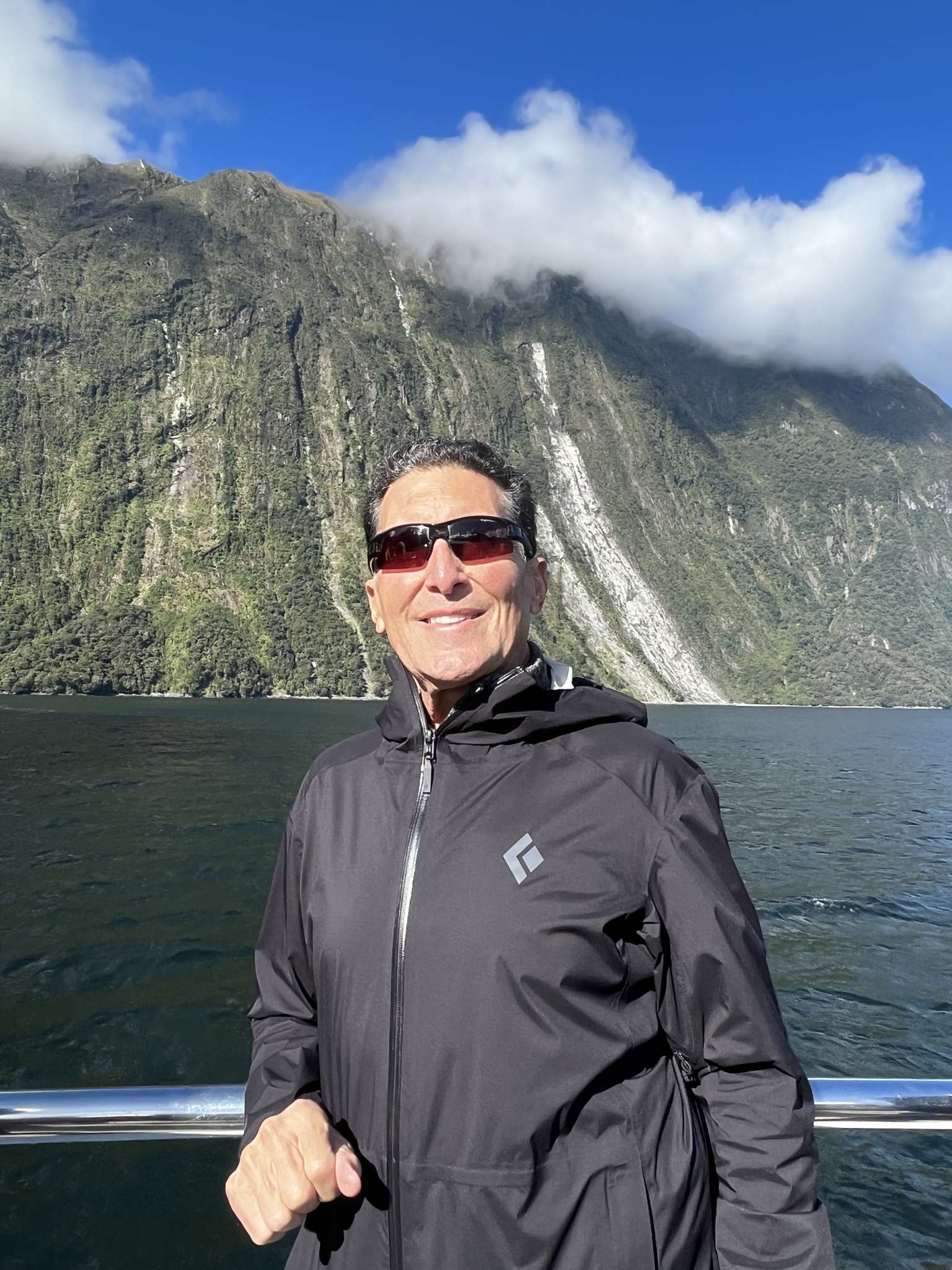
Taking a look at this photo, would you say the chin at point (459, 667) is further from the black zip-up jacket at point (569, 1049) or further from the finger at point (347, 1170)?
the finger at point (347, 1170)

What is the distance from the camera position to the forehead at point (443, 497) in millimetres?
2344

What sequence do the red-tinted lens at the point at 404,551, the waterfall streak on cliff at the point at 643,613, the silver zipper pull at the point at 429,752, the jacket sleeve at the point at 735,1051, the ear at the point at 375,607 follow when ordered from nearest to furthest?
1. the jacket sleeve at the point at 735,1051
2. the silver zipper pull at the point at 429,752
3. the red-tinted lens at the point at 404,551
4. the ear at the point at 375,607
5. the waterfall streak on cliff at the point at 643,613

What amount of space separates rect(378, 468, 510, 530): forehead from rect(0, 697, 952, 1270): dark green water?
24.7 feet

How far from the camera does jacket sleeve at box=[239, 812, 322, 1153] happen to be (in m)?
2.01

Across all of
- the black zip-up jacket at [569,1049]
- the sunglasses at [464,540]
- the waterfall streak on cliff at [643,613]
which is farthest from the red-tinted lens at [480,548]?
the waterfall streak on cliff at [643,613]

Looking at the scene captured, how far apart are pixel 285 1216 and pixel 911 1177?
10150mm

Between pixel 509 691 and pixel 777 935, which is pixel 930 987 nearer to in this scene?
pixel 777 935

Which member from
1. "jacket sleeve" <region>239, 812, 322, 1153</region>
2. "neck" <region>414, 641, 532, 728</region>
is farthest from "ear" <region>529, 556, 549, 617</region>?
"jacket sleeve" <region>239, 812, 322, 1153</region>

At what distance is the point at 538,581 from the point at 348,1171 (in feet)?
5.27

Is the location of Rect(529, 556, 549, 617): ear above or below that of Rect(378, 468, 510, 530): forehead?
below

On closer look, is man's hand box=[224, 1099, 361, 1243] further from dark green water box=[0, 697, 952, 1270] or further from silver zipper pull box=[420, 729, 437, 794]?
dark green water box=[0, 697, 952, 1270]

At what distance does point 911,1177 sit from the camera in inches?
350

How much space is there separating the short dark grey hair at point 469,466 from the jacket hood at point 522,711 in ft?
1.61

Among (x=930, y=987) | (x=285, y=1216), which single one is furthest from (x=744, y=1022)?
(x=930, y=987)
